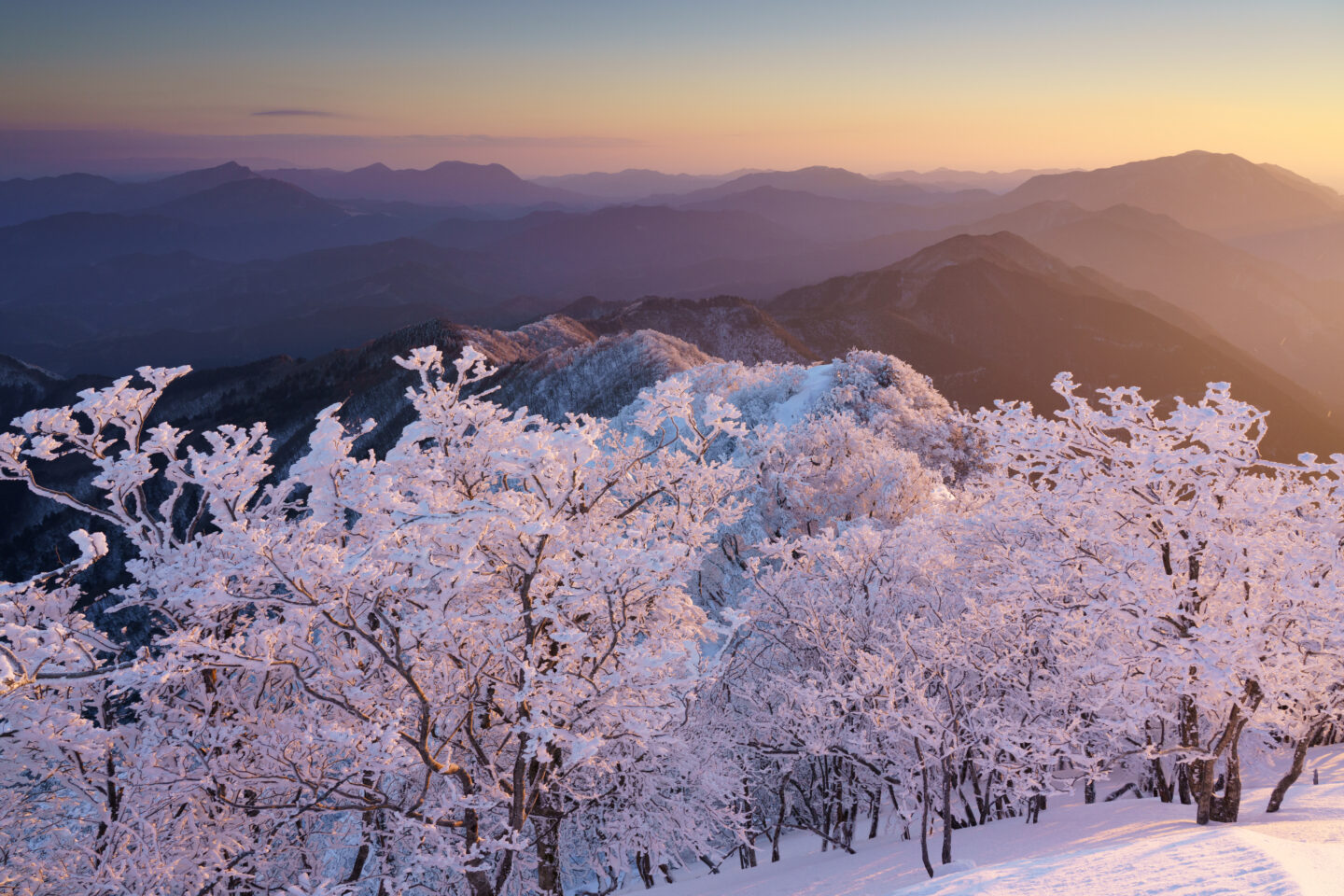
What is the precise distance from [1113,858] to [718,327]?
16453cm

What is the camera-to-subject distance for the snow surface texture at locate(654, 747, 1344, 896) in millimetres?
8883

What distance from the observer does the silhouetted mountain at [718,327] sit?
160 m

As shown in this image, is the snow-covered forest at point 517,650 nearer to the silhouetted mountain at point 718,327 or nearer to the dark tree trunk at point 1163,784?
the dark tree trunk at point 1163,784

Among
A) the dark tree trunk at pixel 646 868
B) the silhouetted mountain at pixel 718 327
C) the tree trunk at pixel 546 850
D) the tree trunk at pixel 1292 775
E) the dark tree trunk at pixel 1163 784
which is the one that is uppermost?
the silhouetted mountain at pixel 718 327

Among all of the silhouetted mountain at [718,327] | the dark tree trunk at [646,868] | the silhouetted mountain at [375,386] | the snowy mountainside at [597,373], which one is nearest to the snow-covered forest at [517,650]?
the dark tree trunk at [646,868]

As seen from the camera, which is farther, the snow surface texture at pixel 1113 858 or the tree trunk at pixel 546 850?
the tree trunk at pixel 546 850

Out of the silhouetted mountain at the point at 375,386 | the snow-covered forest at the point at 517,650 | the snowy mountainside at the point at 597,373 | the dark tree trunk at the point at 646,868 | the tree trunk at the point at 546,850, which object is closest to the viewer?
the snow-covered forest at the point at 517,650

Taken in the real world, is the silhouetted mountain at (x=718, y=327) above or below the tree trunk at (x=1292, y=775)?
above

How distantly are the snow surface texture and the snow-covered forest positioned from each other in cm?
74

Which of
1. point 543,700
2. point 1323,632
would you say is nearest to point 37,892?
point 543,700

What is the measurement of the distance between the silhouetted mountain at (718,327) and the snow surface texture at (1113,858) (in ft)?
460

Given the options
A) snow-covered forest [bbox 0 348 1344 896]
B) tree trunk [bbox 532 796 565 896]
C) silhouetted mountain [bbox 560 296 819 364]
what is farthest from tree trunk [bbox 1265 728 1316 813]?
silhouetted mountain [bbox 560 296 819 364]

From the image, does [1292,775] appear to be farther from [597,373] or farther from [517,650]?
[597,373]

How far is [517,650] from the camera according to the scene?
35.4ft
